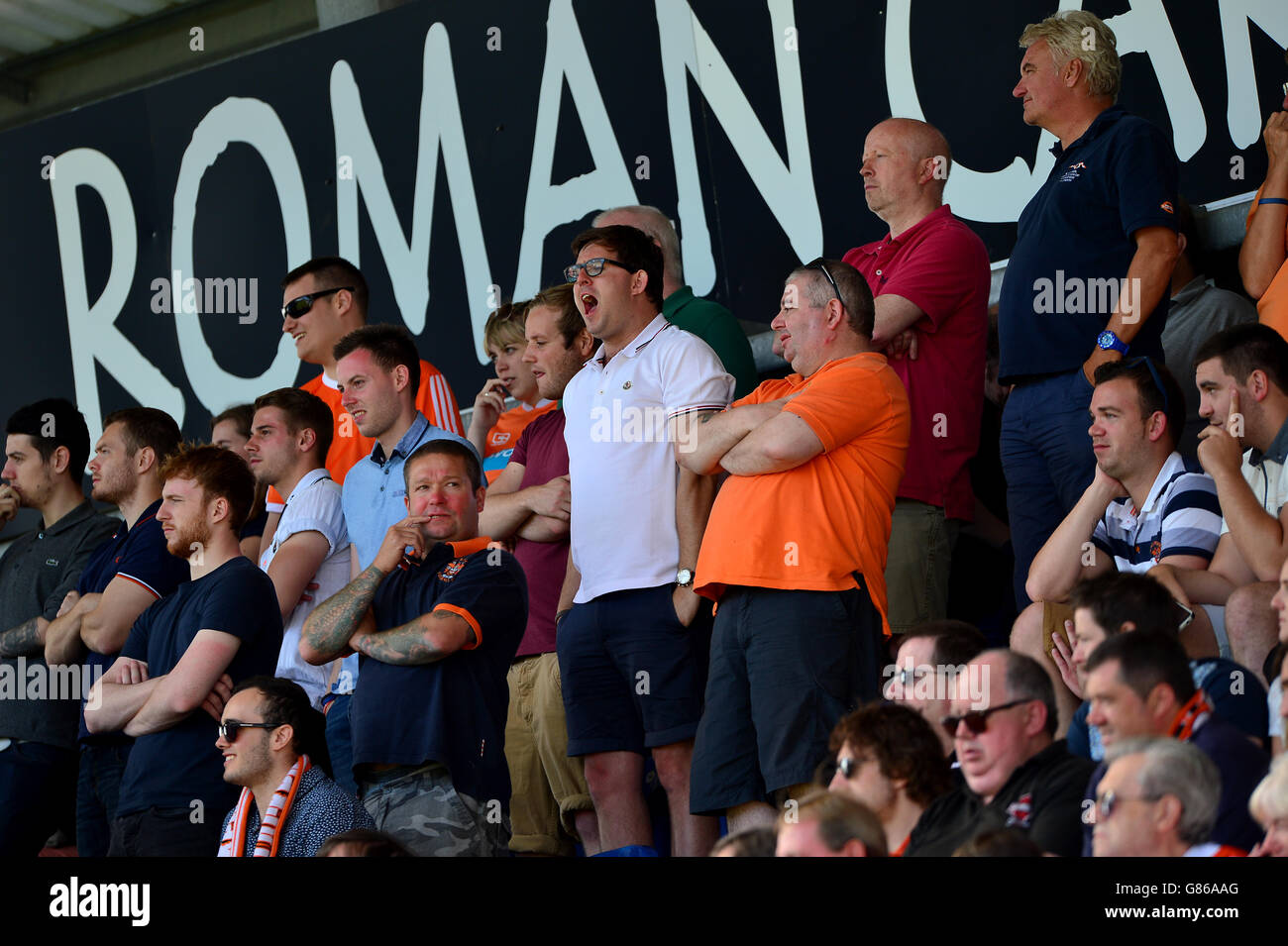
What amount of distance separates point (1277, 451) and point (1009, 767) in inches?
62.1

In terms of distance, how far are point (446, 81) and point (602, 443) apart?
3.85 metres

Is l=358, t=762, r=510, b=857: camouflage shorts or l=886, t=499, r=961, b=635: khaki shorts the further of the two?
l=886, t=499, r=961, b=635: khaki shorts

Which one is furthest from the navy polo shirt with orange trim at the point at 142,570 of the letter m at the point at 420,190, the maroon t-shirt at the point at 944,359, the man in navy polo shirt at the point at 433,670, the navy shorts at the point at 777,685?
the letter m at the point at 420,190

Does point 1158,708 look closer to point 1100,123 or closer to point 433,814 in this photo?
point 433,814

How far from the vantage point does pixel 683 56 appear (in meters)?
7.66

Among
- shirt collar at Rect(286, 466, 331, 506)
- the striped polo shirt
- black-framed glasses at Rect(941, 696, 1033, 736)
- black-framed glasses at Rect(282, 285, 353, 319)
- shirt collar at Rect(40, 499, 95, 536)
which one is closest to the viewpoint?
black-framed glasses at Rect(941, 696, 1033, 736)

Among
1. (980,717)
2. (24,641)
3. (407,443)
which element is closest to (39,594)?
(24,641)

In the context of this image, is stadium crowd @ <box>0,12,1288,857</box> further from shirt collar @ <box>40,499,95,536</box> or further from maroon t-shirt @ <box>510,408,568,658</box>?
shirt collar @ <box>40,499,95,536</box>

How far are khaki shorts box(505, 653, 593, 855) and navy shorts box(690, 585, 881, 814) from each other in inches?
37.1

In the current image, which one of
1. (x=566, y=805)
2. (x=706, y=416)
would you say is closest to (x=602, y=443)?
(x=706, y=416)

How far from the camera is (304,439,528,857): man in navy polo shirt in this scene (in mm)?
4777

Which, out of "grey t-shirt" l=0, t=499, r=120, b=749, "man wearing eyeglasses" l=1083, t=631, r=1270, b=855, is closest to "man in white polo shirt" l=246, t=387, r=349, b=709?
"grey t-shirt" l=0, t=499, r=120, b=749

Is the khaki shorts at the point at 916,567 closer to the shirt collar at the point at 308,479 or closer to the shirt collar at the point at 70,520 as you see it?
the shirt collar at the point at 308,479
